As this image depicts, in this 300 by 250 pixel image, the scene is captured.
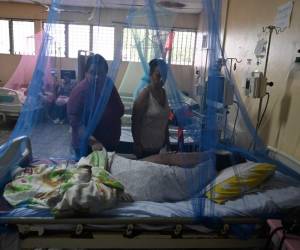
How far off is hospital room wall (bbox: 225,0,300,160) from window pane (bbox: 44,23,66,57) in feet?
5.42

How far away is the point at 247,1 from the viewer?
3121 mm

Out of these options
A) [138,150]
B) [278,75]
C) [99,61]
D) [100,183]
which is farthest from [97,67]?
[278,75]

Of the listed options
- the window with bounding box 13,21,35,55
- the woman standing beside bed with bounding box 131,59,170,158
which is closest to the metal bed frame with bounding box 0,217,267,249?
the woman standing beside bed with bounding box 131,59,170,158

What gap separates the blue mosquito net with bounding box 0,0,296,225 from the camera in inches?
63.2

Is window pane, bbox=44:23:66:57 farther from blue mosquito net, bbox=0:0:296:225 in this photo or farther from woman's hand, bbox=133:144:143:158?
woman's hand, bbox=133:144:143:158

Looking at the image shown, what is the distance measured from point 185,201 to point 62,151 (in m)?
1.16

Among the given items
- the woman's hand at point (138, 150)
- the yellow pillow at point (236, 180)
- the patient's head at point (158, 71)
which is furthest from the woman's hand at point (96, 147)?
the yellow pillow at point (236, 180)

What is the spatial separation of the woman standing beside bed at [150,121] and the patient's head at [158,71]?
17 millimetres

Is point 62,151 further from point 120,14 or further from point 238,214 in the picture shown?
point 238,214

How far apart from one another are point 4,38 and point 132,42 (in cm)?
608

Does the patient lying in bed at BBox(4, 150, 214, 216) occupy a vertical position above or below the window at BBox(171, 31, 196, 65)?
below

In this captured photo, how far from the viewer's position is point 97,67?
2031mm

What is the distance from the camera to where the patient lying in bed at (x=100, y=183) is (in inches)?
57.9

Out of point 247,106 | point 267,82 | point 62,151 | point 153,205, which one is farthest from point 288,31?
point 62,151
